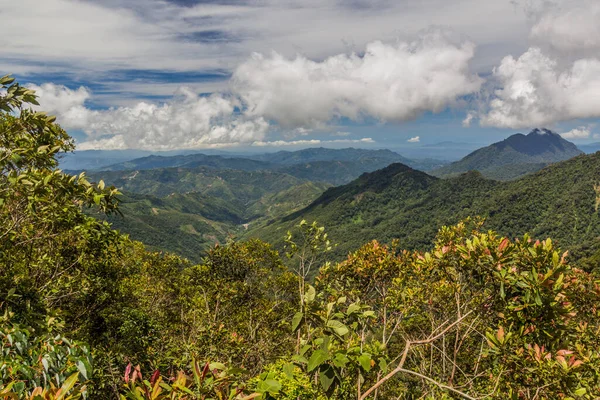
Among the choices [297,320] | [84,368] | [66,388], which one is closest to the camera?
[66,388]

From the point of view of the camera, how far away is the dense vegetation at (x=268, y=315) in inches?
146

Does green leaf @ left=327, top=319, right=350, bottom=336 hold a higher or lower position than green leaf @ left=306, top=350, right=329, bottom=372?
higher

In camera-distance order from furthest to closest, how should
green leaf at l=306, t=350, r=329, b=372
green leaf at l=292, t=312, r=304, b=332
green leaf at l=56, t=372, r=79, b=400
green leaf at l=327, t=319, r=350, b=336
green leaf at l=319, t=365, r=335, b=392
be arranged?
green leaf at l=292, t=312, r=304, b=332 < green leaf at l=327, t=319, r=350, b=336 < green leaf at l=319, t=365, r=335, b=392 < green leaf at l=306, t=350, r=329, b=372 < green leaf at l=56, t=372, r=79, b=400

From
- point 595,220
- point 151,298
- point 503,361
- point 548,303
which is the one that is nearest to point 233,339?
point 503,361

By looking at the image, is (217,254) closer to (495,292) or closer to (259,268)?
(259,268)

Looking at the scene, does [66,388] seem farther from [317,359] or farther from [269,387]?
[317,359]

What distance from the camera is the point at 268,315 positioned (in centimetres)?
1784

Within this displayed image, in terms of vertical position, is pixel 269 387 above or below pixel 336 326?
below

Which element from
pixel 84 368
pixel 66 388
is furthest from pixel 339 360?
pixel 84 368

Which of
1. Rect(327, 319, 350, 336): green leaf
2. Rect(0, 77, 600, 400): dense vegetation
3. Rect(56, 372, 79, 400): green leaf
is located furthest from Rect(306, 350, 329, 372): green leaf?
Rect(56, 372, 79, 400): green leaf

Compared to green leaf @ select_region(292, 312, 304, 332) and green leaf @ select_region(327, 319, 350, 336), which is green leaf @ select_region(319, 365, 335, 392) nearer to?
green leaf @ select_region(327, 319, 350, 336)

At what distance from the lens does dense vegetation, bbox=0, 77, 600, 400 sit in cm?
370

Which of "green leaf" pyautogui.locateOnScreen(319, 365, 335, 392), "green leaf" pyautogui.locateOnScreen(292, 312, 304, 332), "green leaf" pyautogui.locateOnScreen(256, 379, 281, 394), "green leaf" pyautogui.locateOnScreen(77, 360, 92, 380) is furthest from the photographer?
"green leaf" pyautogui.locateOnScreen(77, 360, 92, 380)

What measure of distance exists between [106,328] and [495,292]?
14.2 m
